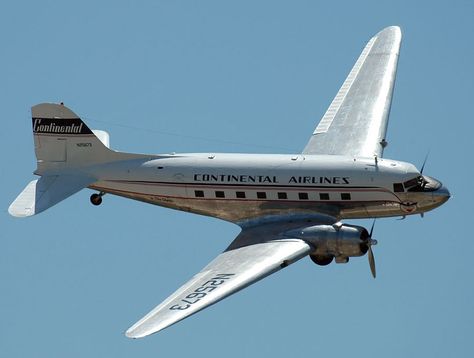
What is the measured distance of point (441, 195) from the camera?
62.3 m

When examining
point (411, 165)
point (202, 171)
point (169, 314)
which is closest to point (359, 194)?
point (411, 165)

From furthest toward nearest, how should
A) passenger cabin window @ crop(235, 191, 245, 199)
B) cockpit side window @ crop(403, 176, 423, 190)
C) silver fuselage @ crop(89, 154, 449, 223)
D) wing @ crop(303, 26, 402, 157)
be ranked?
wing @ crop(303, 26, 402, 157), passenger cabin window @ crop(235, 191, 245, 199), silver fuselage @ crop(89, 154, 449, 223), cockpit side window @ crop(403, 176, 423, 190)

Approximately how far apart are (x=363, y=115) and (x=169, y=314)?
1744 centimetres

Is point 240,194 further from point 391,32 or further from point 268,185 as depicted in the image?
point 391,32

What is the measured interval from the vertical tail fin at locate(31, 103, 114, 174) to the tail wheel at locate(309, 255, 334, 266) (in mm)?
9682

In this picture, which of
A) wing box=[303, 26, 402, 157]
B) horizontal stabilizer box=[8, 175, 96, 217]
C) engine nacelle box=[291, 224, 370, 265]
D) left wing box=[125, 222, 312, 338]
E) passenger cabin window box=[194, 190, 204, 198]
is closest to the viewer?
left wing box=[125, 222, 312, 338]

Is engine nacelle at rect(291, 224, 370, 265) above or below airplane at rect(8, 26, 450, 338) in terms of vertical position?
below

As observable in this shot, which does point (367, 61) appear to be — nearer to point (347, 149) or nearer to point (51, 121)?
point (347, 149)

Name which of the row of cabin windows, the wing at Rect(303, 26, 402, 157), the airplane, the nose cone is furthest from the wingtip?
the row of cabin windows

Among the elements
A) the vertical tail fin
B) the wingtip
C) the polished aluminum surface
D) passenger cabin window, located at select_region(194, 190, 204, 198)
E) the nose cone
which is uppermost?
the wingtip

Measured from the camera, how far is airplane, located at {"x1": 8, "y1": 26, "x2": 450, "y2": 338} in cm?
6006

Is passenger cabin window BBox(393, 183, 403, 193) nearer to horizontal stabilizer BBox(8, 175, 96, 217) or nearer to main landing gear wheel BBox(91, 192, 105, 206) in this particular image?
main landing gear wheel BBox(91, 192, 105, 206)

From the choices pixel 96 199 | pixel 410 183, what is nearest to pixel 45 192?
pixel 96 199

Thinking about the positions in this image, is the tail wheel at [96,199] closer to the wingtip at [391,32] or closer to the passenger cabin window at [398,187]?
the passenger cabin window at [398,187]
